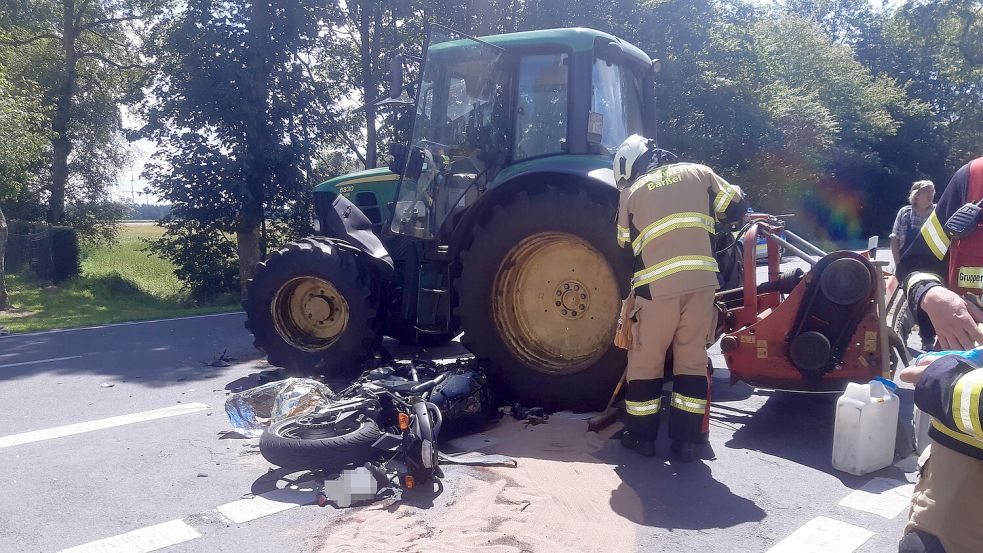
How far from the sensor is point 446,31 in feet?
18.1

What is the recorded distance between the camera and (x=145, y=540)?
10.8ft

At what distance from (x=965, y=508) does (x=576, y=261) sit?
3271 mm

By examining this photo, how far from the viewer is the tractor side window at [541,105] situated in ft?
17.7

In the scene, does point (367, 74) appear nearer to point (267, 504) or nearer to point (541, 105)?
point (541, 105)

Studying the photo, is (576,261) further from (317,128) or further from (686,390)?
(317,128)

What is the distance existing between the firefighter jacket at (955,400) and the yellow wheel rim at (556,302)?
3001mm

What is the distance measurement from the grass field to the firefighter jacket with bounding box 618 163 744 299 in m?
9.72

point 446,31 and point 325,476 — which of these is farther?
point 446,31

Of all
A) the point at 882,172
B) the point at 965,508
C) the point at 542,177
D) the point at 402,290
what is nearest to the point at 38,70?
the point at 402,290

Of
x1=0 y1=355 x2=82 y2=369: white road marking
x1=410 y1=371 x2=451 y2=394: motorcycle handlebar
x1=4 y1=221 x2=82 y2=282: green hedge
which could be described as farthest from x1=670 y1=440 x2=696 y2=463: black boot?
x1=4 y1=221 x2=82 y2=282: green hedge

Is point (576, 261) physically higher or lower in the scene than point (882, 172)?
lower

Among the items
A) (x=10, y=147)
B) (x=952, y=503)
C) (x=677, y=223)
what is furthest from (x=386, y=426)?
(x=10, y=147)

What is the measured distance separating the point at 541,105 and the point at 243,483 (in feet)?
11.0

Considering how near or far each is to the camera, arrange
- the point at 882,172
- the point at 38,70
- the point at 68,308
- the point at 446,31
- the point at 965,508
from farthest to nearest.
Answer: the point at 882,172 < the point at 38,70 < the point at 68,308 < the point at 446,31 < the point at 965,508
